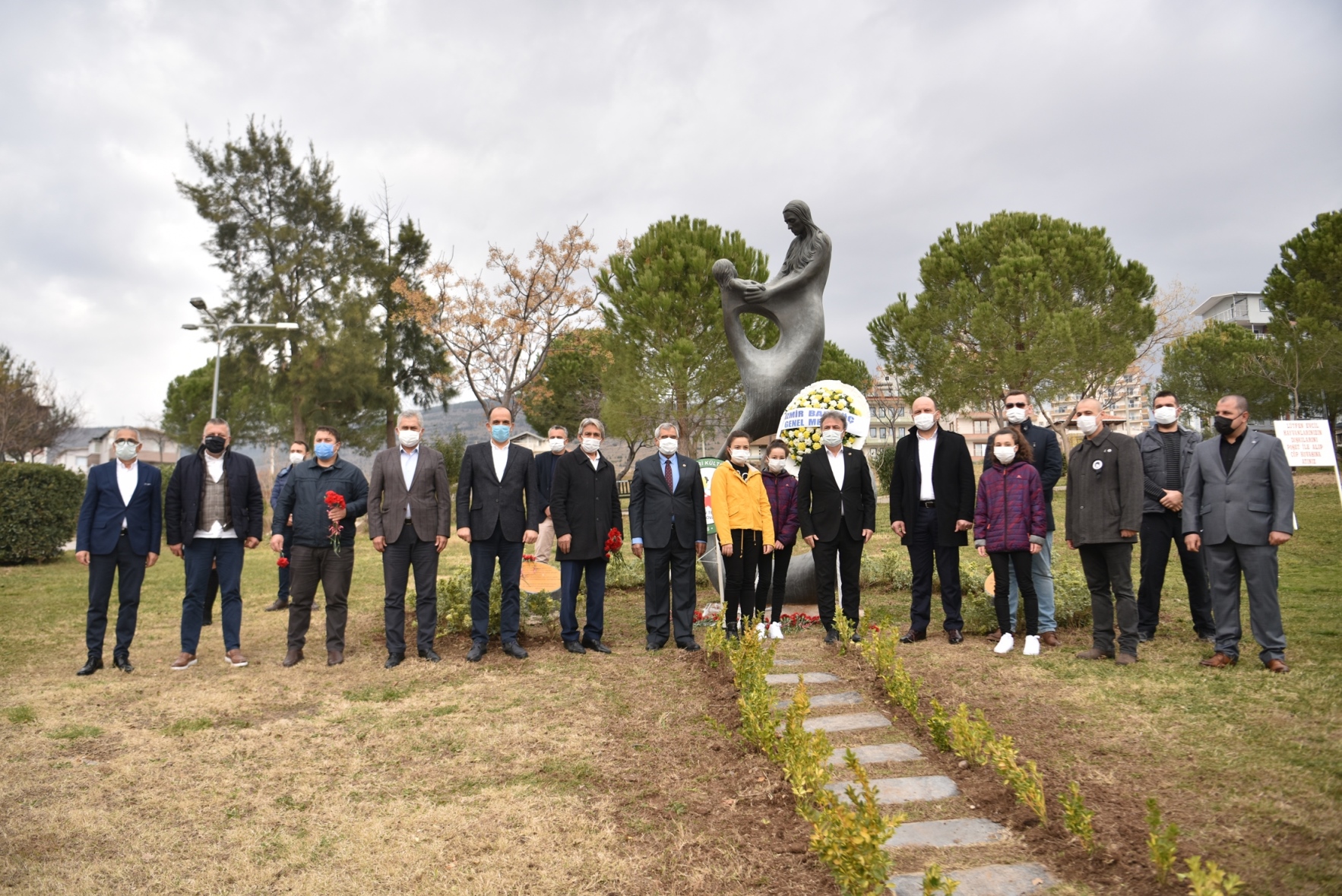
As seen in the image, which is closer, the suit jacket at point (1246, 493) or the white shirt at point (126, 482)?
the suit jacket at point (1246, 493)

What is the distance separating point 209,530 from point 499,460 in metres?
2.43

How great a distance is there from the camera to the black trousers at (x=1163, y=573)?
6340 millimetres

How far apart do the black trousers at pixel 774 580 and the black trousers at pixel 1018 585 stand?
1.72m

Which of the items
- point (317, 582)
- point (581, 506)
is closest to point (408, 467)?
point (317, 582)

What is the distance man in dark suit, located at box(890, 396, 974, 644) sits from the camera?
651cm

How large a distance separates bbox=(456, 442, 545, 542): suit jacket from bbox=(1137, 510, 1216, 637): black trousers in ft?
16.1

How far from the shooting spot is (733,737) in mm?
4516

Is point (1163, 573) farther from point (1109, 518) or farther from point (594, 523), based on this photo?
point (594, 523)

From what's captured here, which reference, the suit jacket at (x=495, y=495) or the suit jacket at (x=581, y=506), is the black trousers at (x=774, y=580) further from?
the suit jacket at (x=495, y=495)

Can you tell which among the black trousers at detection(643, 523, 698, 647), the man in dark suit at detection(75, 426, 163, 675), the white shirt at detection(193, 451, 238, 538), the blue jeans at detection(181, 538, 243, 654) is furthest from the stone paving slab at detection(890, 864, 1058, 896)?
the man in dark suit at detection(75, 426, 163, 675)

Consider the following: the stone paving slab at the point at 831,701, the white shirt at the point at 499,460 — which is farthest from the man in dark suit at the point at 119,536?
the stone paving slab at the point at 831,701

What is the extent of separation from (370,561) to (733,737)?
37.1 feet

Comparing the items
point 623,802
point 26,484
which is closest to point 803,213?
point 623,802

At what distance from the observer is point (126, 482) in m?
6.56
